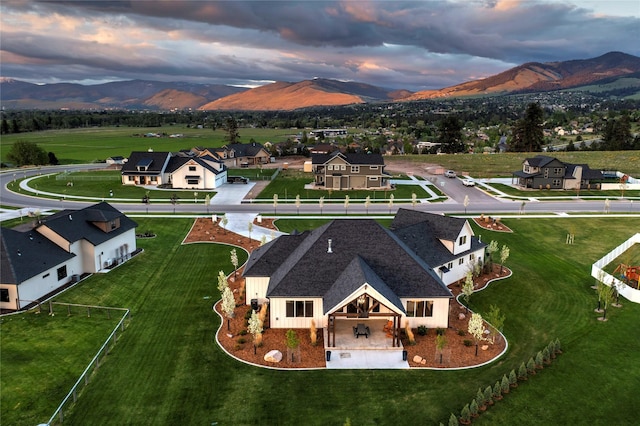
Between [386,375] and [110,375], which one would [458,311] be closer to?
[386,375]

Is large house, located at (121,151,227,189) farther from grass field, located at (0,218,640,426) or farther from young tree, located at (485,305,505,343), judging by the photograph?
young tree, located at (485,305,505,343)

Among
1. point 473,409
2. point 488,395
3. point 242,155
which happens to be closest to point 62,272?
point 473,409

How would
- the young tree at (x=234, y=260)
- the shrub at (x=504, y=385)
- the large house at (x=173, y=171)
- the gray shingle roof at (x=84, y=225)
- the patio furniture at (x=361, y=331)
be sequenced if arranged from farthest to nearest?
1. the large house at (x=173, y=171)
2. the young tree at (x=234, y=260)
3. the gray shingle roof at (x=84, y=225)
4. the patio furniture at (x=361, y=331)
5. the shrub at (x=504, y=385)

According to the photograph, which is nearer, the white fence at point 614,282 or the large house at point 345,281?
the large house at point 345,281

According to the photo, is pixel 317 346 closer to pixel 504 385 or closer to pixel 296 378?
pixel 296 378

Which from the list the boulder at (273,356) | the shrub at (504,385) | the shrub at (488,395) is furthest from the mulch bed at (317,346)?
the shrub at (488,395)

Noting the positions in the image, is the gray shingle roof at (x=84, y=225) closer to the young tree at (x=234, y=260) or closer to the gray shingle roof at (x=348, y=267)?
the young tree at (x=234, y=260)
